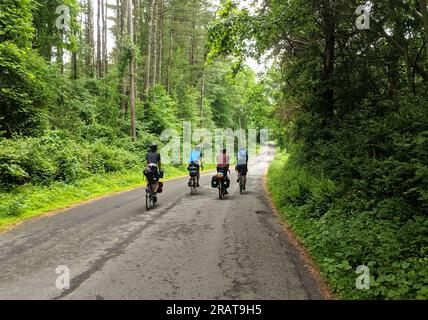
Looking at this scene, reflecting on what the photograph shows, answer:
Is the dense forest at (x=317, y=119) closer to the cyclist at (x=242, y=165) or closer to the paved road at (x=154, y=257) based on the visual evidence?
the paved road at (x=154, y=257)

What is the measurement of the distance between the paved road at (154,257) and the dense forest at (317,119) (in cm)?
92

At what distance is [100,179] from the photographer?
16297 millimetres

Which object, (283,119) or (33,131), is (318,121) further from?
(33,131)

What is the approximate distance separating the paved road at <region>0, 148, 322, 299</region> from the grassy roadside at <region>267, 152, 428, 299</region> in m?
0.44

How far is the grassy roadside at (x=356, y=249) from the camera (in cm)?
466

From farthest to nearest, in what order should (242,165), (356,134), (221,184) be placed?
(242,165) → (221,184) → (356,134)

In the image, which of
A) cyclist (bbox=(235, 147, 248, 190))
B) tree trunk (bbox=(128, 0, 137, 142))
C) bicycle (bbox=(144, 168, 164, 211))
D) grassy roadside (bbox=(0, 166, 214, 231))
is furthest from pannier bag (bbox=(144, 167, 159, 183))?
tree trunk (bbox=(128, 0, 137, 142))

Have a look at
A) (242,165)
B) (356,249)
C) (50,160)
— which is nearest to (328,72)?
(242,165)

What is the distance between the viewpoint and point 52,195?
39.4ft

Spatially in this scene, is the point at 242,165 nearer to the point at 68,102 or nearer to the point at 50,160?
the point at 50,160

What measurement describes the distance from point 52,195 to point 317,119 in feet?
37.2

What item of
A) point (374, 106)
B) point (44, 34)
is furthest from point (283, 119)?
point (44, 34)

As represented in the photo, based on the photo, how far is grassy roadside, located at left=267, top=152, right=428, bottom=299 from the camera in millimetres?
4656

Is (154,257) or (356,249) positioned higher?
(356,249)
